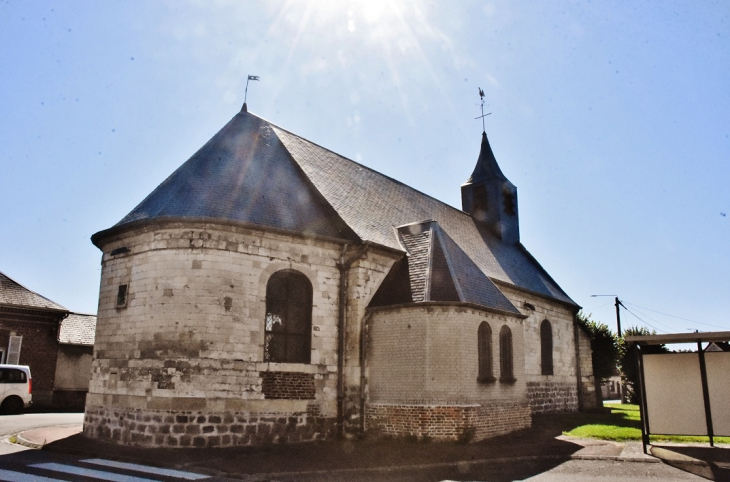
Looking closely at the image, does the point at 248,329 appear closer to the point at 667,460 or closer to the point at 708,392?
the point at 667,460

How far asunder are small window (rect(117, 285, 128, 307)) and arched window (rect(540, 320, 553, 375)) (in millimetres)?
14418

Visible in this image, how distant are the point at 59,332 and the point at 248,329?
15345 millimetres

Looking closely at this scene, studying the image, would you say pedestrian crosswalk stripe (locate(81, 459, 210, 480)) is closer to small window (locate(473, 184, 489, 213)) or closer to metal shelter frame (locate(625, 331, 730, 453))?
metal shelter frame (locate(625, 331, 730, 453))

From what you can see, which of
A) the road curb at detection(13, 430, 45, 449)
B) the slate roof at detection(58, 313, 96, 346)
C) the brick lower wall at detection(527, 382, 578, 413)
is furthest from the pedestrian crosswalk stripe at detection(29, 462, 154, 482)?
the slate roof at detection(58, 313, 96, 346)

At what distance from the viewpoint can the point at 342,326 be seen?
45.6 feet

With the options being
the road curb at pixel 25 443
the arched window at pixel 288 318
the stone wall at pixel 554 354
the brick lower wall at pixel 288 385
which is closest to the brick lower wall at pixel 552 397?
the stone wall at pixel 554 354

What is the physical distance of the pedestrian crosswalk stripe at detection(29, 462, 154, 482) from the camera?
8.29 meters

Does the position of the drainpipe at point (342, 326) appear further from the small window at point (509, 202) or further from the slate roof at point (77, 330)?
the slate roof at point (77, 330)

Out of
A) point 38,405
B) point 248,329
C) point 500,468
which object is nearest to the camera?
point 500,468

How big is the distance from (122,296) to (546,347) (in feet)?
49.7

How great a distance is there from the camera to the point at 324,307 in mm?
13781

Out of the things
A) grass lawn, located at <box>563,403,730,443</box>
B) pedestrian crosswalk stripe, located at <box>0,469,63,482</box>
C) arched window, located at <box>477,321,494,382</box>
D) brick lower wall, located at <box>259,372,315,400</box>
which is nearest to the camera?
pedestrian crosswalk stripe, located at <box>0,469,63,482</box>

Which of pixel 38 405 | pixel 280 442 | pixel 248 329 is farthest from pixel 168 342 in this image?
pixel 38 405

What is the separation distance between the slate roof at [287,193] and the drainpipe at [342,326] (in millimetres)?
502
